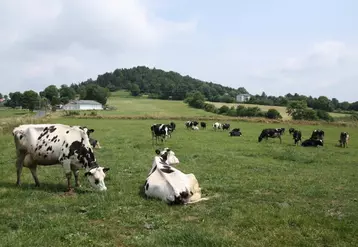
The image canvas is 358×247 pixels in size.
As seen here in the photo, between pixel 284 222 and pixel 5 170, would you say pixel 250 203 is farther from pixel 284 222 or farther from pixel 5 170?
pixel 5 170

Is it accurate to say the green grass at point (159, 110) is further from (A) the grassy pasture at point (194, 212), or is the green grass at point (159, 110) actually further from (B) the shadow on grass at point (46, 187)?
(B) the shadow on grass at point (46, 187)

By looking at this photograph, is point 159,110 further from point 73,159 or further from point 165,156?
point 73,159

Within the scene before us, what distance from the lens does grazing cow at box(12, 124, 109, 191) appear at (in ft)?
41.3

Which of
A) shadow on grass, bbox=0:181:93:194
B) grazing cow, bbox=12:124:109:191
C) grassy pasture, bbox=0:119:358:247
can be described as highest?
grazing cow, bbox=12:124:109:191

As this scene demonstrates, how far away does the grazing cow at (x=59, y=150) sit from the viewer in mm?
12594

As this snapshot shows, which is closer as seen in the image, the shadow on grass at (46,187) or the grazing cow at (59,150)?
the shadow on grass at (46,187)

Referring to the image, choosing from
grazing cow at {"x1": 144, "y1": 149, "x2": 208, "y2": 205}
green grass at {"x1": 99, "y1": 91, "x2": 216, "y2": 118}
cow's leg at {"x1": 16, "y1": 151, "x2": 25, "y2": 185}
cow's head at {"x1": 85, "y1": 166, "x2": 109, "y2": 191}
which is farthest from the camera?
green grass at {"x1": 99, "y1": 91, "x2": 216, "y2": 118}

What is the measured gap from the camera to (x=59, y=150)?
42.1 feet

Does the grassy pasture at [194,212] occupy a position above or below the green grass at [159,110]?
below

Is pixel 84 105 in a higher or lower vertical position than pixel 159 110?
Answer: higher

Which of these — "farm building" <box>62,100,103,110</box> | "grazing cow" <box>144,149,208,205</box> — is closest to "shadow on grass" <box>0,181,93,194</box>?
"grazing cow" <box>144,149,208,205</box>

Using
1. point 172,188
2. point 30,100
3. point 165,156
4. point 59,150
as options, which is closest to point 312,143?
point 165,156

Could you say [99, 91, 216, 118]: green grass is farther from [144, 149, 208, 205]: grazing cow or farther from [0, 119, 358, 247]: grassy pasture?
[144, 149, 208, 205]: grazing cow

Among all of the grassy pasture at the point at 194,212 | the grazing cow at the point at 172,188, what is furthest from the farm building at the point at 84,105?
the grazing cow at the point at 172,188
